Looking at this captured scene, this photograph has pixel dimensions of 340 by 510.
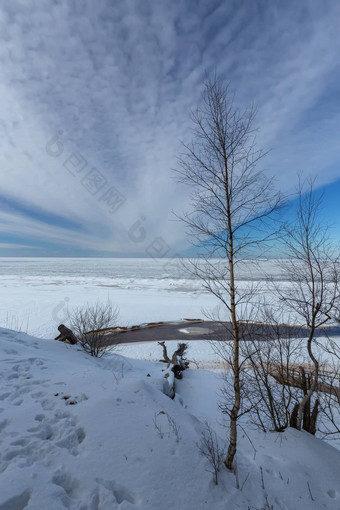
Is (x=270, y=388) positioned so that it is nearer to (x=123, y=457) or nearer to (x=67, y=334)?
(x=123, y=457)

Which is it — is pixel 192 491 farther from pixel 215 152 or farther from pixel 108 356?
pixel 108 356

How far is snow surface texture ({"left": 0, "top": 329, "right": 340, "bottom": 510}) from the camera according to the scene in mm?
2402

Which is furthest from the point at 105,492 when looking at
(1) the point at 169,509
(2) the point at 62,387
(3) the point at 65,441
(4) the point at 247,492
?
(2) the point at 62,387

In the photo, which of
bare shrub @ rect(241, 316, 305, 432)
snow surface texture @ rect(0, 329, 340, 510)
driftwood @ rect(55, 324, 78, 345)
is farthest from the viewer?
driftwood @ rect(55, 324, 78, 345)

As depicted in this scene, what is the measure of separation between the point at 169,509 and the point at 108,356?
8926 mm

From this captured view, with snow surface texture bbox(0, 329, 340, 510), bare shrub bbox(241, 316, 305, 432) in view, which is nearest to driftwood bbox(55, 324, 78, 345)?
snow surface texture bbox(0, 329, 340, 510)

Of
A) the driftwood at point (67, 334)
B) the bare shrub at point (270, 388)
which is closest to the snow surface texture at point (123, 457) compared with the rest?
the bare shrub at point (270, 388)

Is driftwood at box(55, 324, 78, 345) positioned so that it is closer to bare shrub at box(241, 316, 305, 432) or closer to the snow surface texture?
the snow surface texture

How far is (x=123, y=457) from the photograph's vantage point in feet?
9.36

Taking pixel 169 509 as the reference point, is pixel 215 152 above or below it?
above

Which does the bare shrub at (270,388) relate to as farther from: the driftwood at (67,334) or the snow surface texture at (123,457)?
the driftwood at (67,334)

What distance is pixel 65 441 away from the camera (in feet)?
9.79

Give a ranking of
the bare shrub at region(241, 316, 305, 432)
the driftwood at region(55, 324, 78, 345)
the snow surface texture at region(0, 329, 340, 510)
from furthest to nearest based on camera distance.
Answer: the driftwood at region(55, 324, 78, 345) → the bare shrub at region(241, 316, 305, 432) → the snow surface texture at region(0, 329, 340, 510)

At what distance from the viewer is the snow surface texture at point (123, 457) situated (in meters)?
2.40
